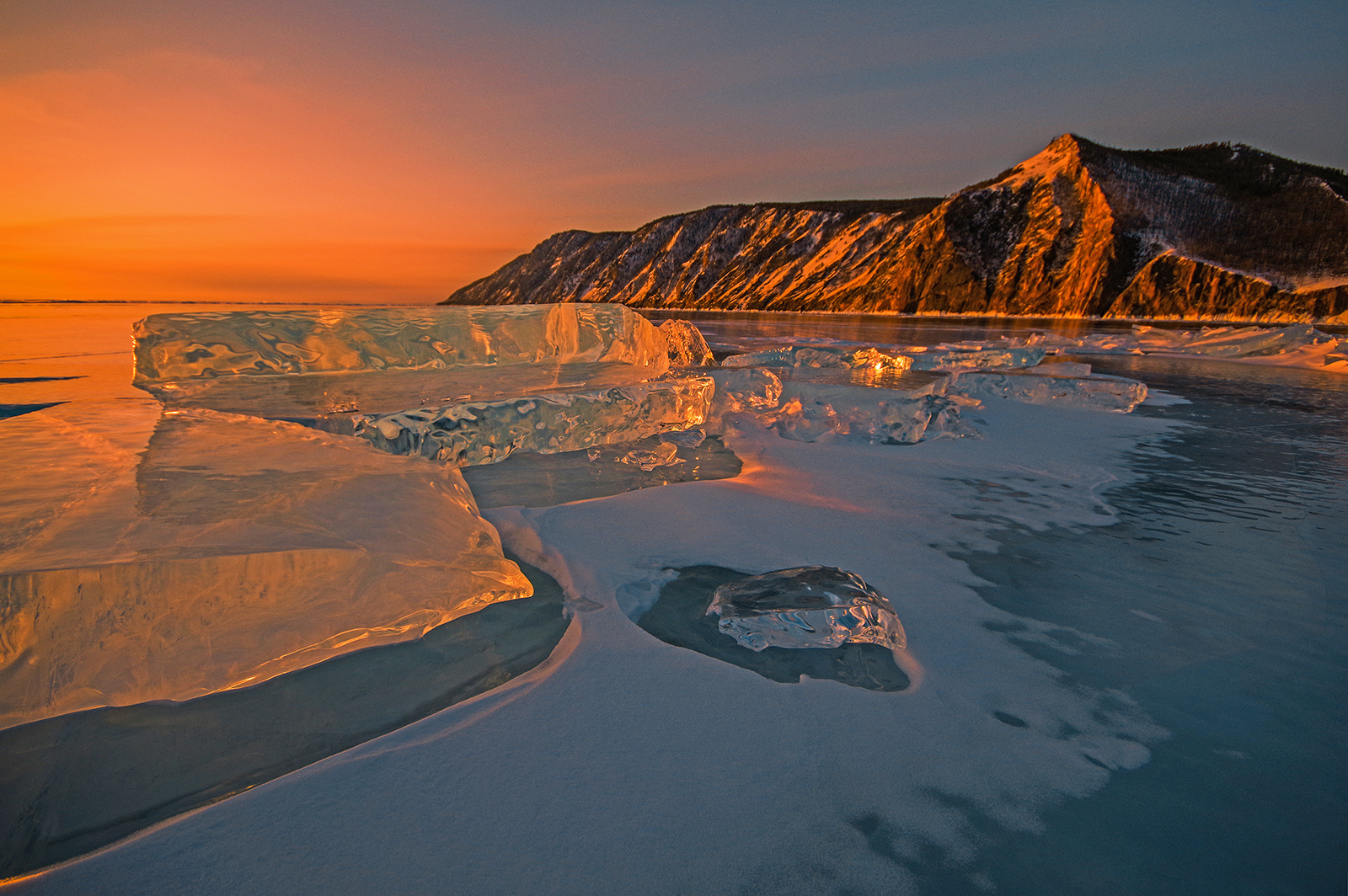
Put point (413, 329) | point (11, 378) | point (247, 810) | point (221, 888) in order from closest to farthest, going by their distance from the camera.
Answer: point (221, 888) < point (247, 810) < point (413, 329) < point (11, 378)

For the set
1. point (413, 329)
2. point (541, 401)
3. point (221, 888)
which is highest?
point (413, 329)

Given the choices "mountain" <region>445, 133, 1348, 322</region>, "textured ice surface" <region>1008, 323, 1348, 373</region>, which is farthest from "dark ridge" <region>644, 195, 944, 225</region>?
"textured ice surface" <region>1008, 323, 1348, 373</region>

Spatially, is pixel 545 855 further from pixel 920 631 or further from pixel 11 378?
pixel 11 378

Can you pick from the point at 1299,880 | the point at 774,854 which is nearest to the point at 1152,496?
the point at 1299,880

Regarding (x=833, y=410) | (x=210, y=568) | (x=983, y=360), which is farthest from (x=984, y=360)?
(x=210, y=568)

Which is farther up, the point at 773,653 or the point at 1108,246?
the point at 1108,246

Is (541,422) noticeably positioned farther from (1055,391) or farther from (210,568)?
(1055,391)

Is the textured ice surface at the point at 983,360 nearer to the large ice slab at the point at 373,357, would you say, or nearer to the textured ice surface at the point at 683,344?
the textured ice surface at the point at 683,344
